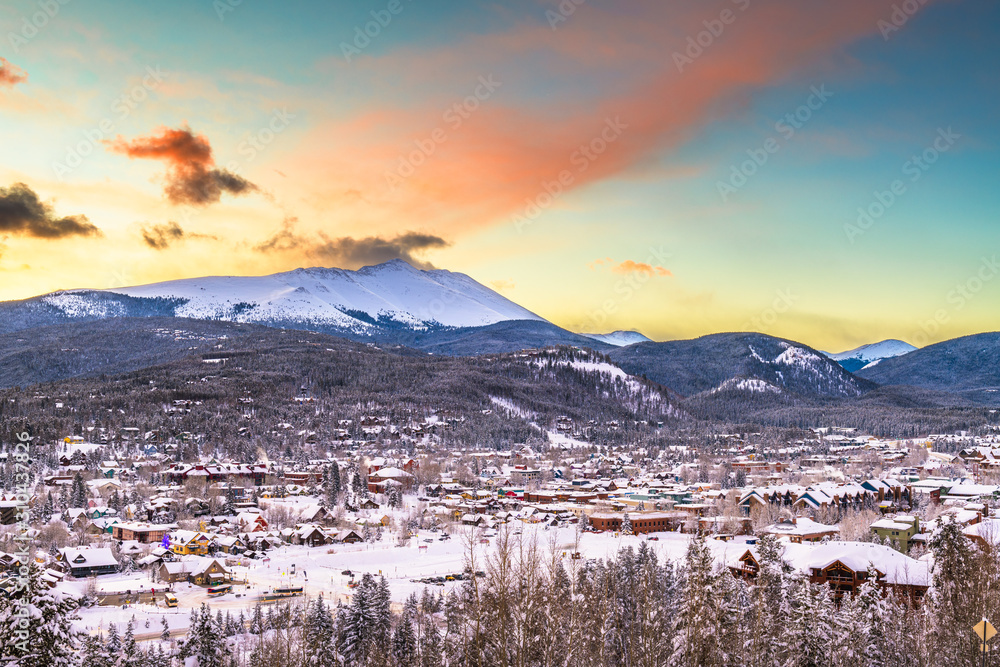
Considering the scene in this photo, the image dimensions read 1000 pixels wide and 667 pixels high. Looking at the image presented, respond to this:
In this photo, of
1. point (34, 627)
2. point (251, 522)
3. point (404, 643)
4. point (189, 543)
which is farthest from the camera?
point (251, 522)

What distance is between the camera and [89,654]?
19.1 m

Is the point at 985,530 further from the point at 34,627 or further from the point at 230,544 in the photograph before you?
the point at 230,544

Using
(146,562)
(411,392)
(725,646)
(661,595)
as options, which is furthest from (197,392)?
(725,646)

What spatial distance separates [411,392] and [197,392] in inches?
1668

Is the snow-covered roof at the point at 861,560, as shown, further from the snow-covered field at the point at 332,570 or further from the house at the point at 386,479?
the house at the point at 386,479

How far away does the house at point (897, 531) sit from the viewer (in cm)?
4806

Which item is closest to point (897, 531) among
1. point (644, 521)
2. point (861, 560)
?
point (861, 560)

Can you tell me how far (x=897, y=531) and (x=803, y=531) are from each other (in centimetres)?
639

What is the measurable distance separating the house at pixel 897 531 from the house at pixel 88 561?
47447 millimetres

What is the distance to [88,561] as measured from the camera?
4881 cm

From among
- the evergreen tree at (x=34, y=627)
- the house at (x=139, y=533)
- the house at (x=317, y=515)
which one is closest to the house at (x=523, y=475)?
the house at (x=317, y=515)

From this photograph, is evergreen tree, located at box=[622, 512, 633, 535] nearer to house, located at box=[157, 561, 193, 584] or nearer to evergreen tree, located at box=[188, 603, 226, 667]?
house, located at box=[157, 561, 193, 584]

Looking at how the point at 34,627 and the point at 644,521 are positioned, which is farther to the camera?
the point at 644,521

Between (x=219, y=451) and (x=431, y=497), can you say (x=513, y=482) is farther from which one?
(x=219, y=451)
